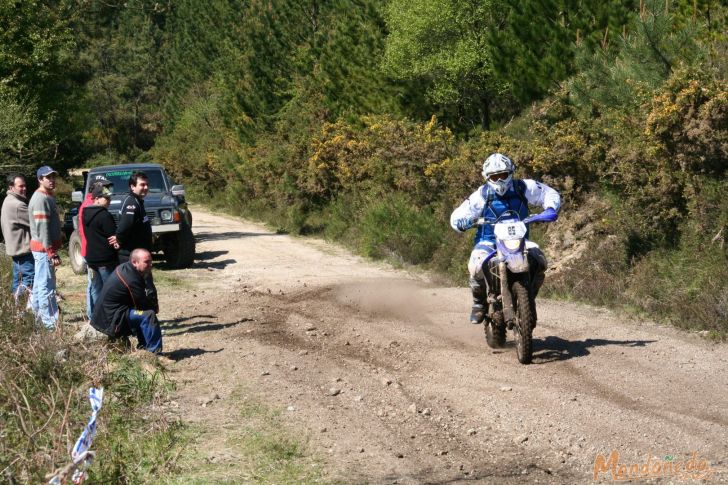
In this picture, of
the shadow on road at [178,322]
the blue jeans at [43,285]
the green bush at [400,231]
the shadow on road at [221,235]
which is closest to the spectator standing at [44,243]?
the blue jeans at [43,285]

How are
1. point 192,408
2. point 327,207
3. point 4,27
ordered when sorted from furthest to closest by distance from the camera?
point 327,207, point 4,27, point 192,408

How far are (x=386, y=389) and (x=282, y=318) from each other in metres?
3.94

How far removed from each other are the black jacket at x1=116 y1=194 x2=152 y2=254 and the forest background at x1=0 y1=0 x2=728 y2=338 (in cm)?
572

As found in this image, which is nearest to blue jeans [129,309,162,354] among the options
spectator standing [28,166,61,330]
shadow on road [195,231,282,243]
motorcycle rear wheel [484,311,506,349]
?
spectator standing [28,166,61,330]

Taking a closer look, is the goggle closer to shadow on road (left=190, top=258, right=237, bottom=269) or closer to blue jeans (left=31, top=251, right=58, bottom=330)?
blue jeans (left=31, top=251, right=58, bottom=330)

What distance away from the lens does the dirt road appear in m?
6.21

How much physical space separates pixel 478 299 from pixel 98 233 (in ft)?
14.7

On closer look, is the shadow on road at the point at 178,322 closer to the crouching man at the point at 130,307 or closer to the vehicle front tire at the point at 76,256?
the crouching man at the point at 130,307

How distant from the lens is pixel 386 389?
315 inches

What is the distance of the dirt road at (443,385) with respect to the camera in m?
6.21

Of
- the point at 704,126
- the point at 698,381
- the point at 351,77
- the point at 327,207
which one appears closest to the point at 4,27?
the point at 327,207

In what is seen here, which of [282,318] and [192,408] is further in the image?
[282,318]

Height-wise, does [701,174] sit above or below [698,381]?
above

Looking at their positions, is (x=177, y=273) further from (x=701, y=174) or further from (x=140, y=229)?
(x=701, y=174)
